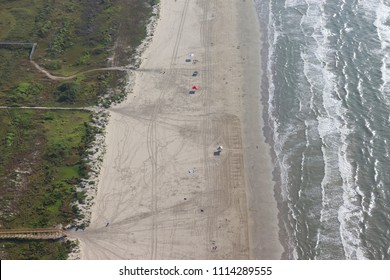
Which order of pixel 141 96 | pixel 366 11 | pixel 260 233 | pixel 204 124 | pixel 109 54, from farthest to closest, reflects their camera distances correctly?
pixel 366 11
pixel 109 54
pixel 141 96
pixel 204 124
pixel 260 233

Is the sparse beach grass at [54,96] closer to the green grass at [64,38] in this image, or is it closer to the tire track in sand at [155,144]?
the green grass at [64,38]

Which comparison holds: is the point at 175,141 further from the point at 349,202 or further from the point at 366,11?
the point at 366,11

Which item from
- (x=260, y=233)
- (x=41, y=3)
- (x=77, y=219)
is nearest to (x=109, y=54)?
(x=41, y=3)

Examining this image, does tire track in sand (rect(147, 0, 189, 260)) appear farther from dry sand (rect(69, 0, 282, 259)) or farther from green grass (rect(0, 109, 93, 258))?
green grass (rect(0, 109, 93, 258))

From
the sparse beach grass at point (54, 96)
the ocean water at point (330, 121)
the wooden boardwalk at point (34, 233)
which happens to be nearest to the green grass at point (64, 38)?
the sparse beach grass at point (54, 96)

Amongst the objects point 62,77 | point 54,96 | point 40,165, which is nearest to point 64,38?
point 62,77
